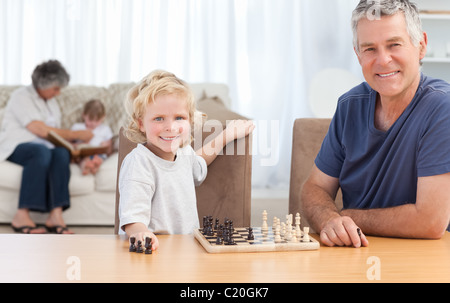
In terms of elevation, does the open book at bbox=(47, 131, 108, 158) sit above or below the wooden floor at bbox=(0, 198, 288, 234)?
above

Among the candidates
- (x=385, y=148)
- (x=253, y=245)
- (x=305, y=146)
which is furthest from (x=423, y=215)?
(x=305, y=146)

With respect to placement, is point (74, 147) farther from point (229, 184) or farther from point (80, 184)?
point (229, 184)

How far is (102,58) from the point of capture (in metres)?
5.59

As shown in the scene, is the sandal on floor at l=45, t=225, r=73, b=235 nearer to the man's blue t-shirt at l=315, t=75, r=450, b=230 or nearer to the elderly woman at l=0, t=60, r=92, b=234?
the elderly woman at l=0, t=60, r=92, b=234

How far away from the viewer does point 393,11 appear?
152cm

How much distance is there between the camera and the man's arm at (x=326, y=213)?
1308 mm

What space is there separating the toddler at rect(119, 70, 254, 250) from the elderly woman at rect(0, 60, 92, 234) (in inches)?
96.5

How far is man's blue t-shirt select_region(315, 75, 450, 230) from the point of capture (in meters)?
1.46

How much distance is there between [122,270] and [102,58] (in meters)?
4.82

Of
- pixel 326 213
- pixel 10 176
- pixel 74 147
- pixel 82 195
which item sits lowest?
pixel 82 195

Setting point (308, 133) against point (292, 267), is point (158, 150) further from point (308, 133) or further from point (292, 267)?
point (292, 267)

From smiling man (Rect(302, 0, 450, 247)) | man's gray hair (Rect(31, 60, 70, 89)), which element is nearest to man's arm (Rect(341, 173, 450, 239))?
smiling man (Rect(302, 0, 450, 247))

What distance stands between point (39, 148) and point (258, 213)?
1.93 m
